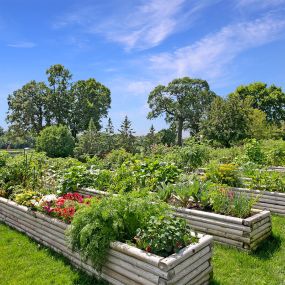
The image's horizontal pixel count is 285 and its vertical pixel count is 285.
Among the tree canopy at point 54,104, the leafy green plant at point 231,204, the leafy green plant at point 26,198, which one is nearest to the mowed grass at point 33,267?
the leafy green plant at point 26,198

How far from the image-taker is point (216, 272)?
3611 millimetres

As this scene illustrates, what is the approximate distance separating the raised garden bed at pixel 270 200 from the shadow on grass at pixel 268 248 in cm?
102

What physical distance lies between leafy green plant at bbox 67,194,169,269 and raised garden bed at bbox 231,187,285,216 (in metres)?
2.62

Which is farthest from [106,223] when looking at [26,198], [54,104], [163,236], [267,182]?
[54,104]

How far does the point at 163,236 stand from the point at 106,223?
2.33 feet

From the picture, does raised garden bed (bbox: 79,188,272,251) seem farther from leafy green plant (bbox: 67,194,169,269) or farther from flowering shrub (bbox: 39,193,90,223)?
flowering shrub (bbox: 39,193,90,223)

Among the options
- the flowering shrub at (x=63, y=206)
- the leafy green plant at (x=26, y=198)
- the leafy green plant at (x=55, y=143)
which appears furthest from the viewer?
the leafy green plant at (x=55, y=143)

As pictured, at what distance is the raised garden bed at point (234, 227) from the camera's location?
397cm

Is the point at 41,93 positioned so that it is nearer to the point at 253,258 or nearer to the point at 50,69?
the point at 50,69

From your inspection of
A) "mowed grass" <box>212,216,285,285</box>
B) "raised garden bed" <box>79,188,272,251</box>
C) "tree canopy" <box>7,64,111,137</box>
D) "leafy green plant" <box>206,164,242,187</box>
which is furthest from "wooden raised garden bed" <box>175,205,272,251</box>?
"tree canopy" <box>7,64,111,137</box>

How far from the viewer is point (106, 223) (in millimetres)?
3445

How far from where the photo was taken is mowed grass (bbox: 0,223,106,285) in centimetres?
355

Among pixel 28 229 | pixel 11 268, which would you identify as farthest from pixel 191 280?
pixel 28 229

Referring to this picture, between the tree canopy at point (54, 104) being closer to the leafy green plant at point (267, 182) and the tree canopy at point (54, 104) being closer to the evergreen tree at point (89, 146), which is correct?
the evergreen tree at point (89, 146)
